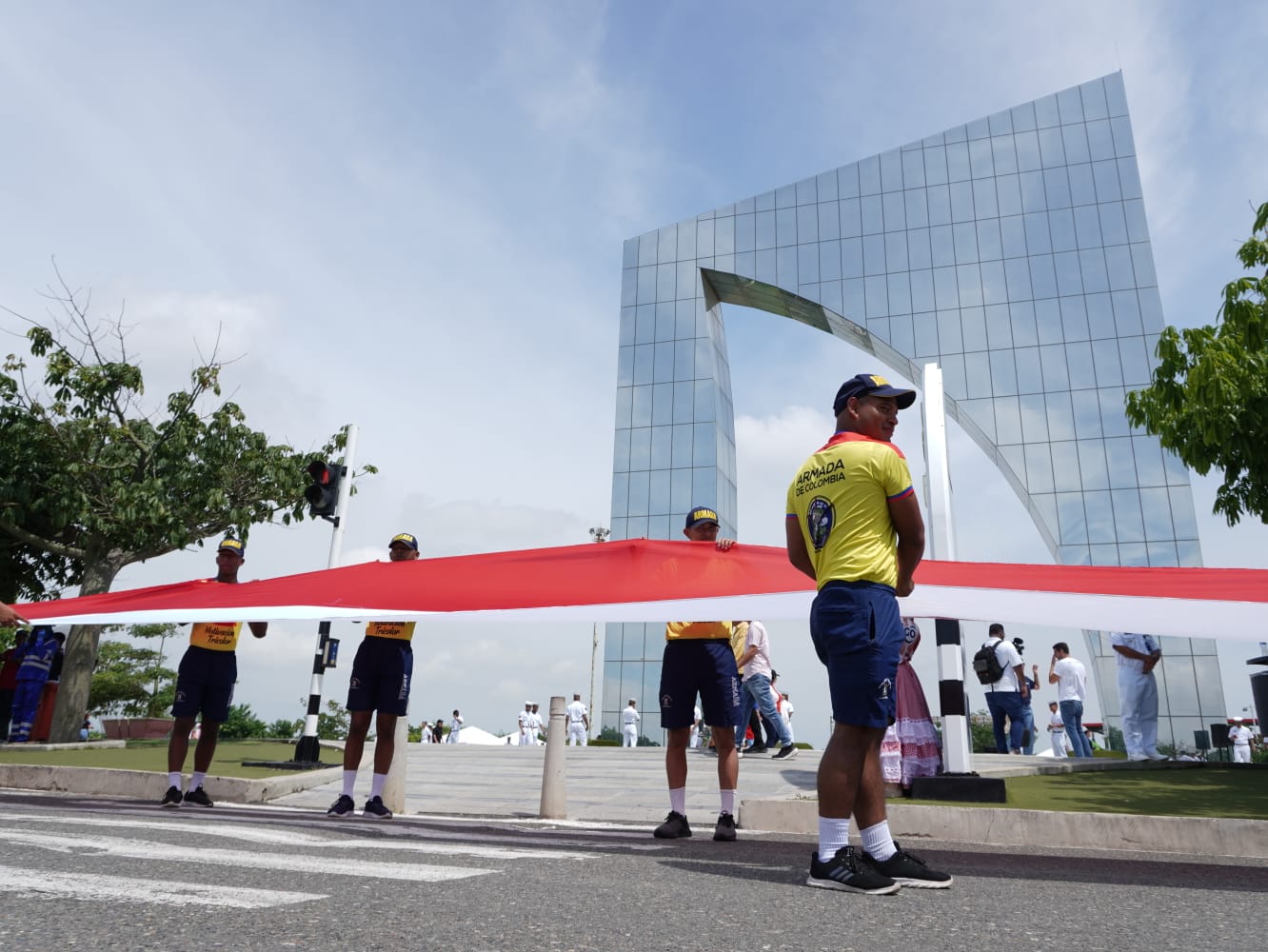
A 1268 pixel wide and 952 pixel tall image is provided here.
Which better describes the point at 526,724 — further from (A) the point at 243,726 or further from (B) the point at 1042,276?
(B) the point at 1042,276

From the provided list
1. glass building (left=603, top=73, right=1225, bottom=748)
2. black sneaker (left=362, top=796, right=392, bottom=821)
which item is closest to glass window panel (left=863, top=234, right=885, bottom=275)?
glass building (left=603, top=73, right=1225, bottom=748)

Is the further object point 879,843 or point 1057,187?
point 1057,187

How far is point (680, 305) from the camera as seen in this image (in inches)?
1390

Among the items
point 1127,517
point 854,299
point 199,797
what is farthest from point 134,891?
point 854,299

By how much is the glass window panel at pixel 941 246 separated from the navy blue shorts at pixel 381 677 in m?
28.1

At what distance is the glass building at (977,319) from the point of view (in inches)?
1071

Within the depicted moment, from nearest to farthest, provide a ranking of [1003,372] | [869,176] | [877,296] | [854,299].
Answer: [1003,372] → [877,296] → [854,299] → [869,176]

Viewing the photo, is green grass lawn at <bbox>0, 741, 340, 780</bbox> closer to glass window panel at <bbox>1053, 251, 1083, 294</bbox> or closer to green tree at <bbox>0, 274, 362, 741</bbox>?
green tree at <bbox>0, 274, 362, 741</bbox>

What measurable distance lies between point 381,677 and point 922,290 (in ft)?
91.5

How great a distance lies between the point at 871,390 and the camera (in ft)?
13.6

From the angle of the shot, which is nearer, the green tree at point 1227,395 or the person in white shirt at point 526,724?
the green tree at point 1227,395

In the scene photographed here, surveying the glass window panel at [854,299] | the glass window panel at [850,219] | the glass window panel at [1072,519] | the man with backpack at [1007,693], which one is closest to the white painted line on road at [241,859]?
the man with backpack at [1007,693]

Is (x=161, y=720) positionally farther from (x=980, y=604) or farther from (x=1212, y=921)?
(x=1212, y=921)

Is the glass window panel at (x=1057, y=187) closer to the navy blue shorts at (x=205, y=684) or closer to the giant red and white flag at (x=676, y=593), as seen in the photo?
the giant red and white flag at (x=676, y=593)
